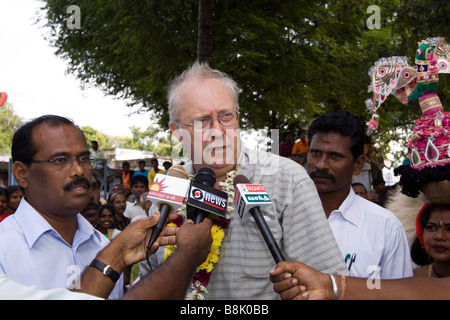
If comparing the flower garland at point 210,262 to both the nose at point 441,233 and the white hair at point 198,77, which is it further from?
the nose at point 441,233

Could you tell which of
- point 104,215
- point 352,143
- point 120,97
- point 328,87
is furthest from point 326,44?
point 352,143

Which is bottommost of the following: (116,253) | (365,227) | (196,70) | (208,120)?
Answer: (116,253)

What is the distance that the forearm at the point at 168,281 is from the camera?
1.72m

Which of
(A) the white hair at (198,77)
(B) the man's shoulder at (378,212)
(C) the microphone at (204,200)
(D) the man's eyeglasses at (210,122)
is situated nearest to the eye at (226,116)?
(D) the man's eyeglasses at (210,122)

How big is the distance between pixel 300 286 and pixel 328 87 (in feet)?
32.6

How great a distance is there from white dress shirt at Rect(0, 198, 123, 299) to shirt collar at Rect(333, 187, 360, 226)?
5.91 ft

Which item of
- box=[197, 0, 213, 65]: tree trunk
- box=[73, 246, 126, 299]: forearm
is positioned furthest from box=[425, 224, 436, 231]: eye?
box=[197, 0, 213, 65]: tree trunk

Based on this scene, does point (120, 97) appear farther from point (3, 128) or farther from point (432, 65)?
point (3, 128)

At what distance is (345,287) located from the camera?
6.13 feet

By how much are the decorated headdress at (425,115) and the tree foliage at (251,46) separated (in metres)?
4.55

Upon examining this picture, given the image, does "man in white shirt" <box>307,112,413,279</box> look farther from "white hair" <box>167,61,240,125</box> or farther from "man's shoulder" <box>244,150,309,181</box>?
"white hair" <box>167,61,240,125</box>

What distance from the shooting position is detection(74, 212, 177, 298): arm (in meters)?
2.04

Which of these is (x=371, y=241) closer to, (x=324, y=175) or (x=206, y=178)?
(x=324, y=175)

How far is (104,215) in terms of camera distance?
6359 millimetres
